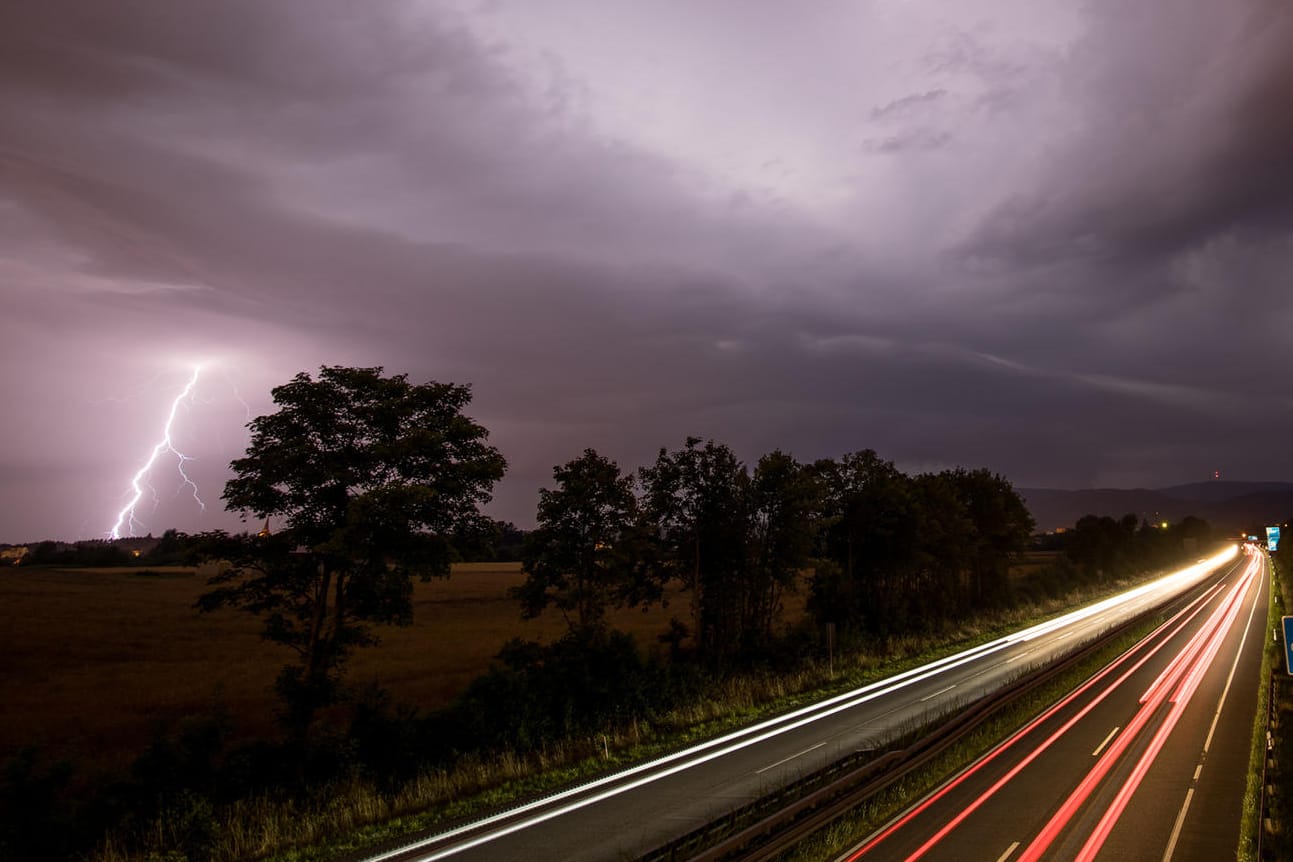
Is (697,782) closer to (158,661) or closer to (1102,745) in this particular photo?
(1102,745)

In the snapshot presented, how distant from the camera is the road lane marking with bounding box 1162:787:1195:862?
1228cm

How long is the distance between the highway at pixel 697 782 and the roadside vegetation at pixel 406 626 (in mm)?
1486

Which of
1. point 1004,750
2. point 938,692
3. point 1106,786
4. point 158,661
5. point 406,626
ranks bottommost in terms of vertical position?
point 158,661

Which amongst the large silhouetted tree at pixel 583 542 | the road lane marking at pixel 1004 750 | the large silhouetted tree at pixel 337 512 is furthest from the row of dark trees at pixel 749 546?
the road lane marking at pixel 1004 750

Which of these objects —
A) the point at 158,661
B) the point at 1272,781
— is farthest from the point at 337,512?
the point at 158,661

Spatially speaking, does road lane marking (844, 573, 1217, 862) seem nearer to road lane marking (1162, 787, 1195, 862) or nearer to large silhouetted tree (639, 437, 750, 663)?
road lane marking (1162, 787, 1195, 862)

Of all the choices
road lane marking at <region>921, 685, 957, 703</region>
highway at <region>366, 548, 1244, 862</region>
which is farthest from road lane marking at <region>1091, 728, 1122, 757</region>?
road lane marking at <region>921, 685, 957, 703</region>

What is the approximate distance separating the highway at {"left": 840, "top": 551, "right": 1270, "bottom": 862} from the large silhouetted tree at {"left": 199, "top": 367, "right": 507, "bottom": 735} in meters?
14.9

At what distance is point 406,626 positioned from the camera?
27484 millimetres

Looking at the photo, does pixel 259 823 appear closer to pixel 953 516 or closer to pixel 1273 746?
pixel 1273 746

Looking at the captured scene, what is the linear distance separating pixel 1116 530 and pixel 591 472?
127859 mm

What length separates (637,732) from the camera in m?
22.3

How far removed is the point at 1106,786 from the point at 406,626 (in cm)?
2130

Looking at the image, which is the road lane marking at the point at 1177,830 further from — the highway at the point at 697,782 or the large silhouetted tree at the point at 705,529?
the large silhouetted tree at the point at 705,529
